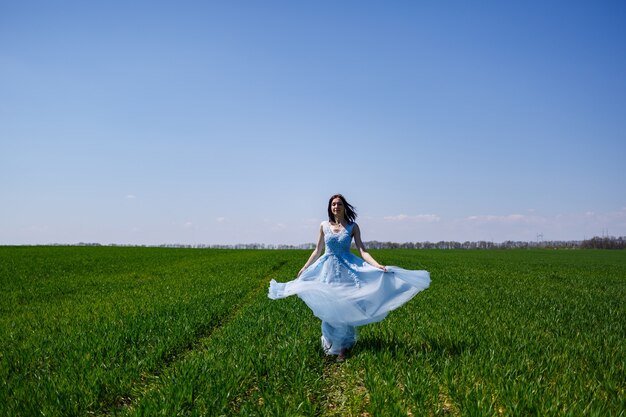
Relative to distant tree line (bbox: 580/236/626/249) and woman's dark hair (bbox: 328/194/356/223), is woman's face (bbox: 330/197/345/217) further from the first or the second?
distant tree line (bbox: 580/236/626/249)

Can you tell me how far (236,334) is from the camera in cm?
897

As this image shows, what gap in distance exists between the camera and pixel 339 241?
7266 millimetres

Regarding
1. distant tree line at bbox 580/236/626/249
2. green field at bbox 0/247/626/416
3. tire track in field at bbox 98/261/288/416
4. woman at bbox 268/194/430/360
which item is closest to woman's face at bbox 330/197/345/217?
woman at bbox 268/194/430/360

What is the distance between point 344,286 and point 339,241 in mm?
779

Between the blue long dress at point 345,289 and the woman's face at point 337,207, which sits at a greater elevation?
the woman's face at point 337,207

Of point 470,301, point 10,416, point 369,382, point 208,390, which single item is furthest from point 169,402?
point 470,301

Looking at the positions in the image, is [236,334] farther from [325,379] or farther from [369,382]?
[369,382]

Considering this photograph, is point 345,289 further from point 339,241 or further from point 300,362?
point 300,362

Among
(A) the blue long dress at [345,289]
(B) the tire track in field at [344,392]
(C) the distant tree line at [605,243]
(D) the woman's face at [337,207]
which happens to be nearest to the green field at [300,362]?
(B) the tire track in field at [344,392]

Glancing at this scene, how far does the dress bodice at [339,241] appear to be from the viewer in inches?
287

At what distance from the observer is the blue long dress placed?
6.67 metres

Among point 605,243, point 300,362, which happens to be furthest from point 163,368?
point 605,243

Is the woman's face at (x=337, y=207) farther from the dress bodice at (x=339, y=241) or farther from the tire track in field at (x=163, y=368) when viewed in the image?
the tire track in field at (x=163, y=368)

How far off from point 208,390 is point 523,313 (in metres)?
9.86
